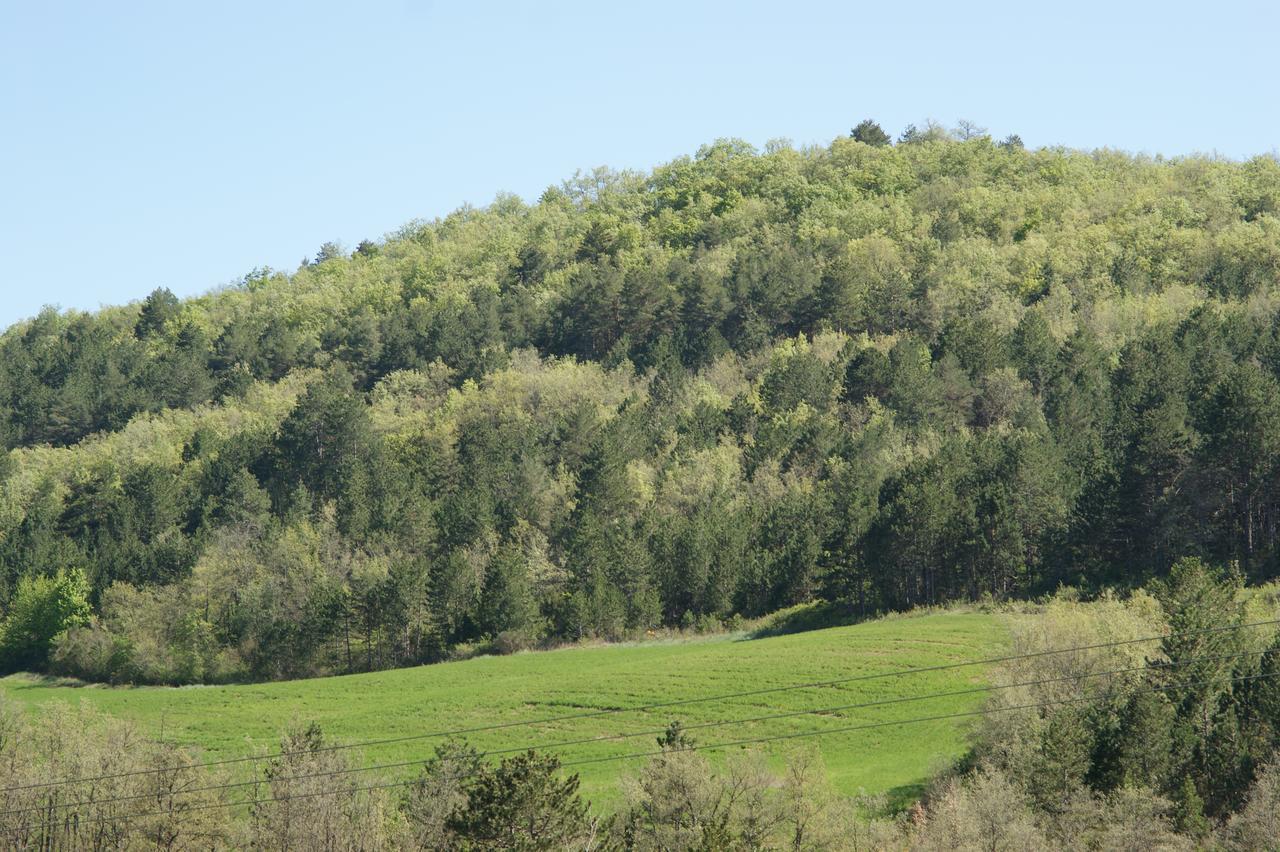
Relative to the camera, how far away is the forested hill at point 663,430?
89.9 metres

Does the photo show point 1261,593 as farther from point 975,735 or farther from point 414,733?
point 414,733

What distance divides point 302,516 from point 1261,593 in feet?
225

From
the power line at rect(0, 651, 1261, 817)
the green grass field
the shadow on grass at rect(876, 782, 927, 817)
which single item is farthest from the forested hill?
the shadow on grass at rect(876, 782, 927, 817)

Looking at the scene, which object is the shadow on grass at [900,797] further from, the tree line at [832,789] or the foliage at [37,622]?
the foliage at [37,622]

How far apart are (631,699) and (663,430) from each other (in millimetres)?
49974

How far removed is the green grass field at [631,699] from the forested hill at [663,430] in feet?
22.4

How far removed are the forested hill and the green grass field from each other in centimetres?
683

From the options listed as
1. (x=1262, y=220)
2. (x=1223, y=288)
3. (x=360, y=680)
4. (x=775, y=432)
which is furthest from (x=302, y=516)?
(x=1262, y=220)

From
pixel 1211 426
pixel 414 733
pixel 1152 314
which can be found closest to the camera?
pixel 414 733

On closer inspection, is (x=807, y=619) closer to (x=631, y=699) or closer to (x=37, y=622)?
(x=631, y=699)

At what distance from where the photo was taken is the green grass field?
6044cm

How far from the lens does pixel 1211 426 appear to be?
83.7 metres

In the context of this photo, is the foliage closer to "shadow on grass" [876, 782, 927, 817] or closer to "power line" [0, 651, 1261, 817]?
"power line" [0, 651, 1261, 817]

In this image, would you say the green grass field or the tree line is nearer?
the tree line
